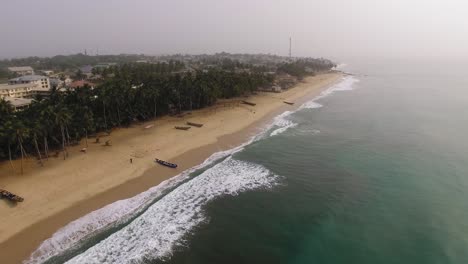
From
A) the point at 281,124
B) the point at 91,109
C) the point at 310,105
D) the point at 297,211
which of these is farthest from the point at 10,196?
the point at 310,105

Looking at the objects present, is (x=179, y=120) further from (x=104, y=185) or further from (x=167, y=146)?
(x=104, y=185)

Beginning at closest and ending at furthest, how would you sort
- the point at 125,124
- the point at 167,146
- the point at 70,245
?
the point at 70,245, the point at 167,146, the point at 125,124

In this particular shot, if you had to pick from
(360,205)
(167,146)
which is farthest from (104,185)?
(360,205)

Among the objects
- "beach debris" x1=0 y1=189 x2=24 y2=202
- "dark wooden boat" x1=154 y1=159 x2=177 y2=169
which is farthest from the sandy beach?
"dark wooden boat" x1=154 y1=159 x2=177 y2=169

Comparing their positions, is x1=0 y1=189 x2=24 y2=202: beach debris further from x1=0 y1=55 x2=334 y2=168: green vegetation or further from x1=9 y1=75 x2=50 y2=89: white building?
x1=9 y1=75 x2=50 y2=89: white building

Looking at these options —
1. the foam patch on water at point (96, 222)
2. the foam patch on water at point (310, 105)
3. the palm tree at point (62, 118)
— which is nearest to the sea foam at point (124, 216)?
the foam patch on water at point (96, 222)

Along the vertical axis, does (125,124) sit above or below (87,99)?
below

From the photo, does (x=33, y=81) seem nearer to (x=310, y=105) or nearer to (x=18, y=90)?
(x=18, y=90)
